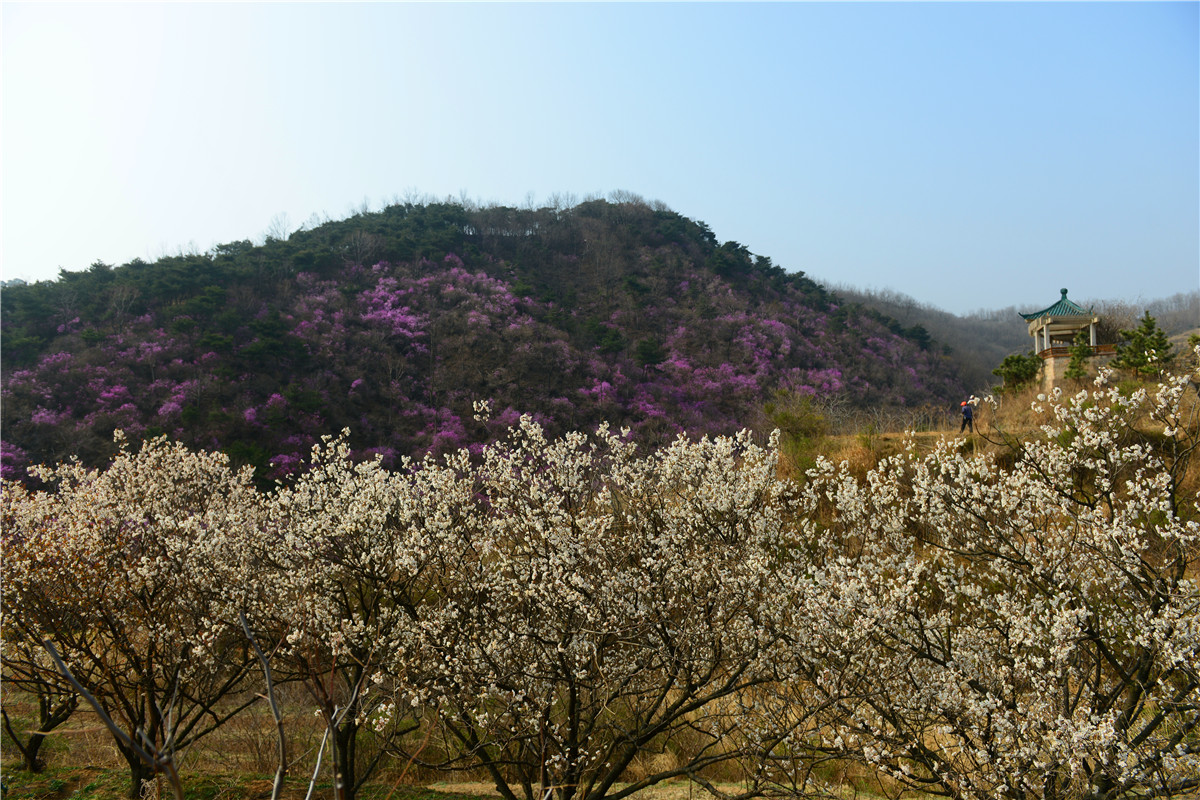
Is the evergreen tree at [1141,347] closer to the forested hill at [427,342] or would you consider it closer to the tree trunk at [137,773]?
the forested hill at [427,342]

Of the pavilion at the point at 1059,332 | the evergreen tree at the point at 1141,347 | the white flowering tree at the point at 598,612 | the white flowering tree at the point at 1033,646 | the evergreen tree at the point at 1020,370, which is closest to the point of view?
the white flowering tree at the point at 1033,646

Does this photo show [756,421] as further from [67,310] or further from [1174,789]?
[67,310]

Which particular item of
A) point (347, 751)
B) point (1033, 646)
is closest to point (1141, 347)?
point (1033, 646)

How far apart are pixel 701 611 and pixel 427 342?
31.6m

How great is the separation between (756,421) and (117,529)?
2648 centimetres

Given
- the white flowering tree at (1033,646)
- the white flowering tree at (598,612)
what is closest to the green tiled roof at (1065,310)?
the white flowering tree at (1033,646)

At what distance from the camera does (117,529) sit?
7.92 m

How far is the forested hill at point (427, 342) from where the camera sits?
26500 millimetres

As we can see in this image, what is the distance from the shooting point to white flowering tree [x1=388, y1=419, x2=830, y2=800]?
575 centimetres

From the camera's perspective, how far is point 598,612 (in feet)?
18.3

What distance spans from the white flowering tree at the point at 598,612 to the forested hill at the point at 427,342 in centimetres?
1862

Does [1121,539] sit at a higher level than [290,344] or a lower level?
lower

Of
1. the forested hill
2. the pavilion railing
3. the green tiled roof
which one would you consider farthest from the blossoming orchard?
the green tiled roof

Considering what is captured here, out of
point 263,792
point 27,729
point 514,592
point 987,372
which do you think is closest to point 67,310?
point 27,729
